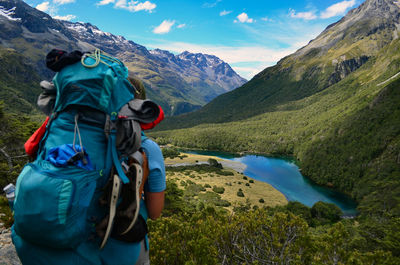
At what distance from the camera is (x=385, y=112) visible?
86.3 meters

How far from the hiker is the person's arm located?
0.13m

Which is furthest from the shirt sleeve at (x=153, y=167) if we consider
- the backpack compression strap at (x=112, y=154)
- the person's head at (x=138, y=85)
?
the person's head at (x=138, y=85)

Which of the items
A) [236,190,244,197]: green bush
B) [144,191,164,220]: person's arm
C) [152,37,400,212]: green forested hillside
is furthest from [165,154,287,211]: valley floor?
[144,191,164,220]: person's arm

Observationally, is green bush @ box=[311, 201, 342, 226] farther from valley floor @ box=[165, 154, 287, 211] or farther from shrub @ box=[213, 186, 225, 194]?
shrub @ box=[213, 186, 225, 194]

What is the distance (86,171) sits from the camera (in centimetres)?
173

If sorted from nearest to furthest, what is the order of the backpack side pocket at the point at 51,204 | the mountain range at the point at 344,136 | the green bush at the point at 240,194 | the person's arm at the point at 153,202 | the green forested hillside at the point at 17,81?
the backpack side pocket at the point at 51,204 < the person's arm at the point at 153,202 < the green bush at the point at 240,194 < the mountain range at the point at 344,136 < the green forested hillside at the point at 17,81

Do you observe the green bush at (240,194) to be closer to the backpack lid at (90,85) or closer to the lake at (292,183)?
the lake at (292,183)

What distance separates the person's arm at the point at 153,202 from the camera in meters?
2.30

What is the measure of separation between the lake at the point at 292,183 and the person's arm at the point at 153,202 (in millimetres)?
61600

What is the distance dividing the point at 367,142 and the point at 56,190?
105 meters

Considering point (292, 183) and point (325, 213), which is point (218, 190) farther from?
point (292, 183)

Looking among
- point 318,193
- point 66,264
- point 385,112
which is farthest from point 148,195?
point 385,112

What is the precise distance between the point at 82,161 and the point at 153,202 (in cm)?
88

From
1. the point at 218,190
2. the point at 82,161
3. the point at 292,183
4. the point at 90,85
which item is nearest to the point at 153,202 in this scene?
the point at 82,161
